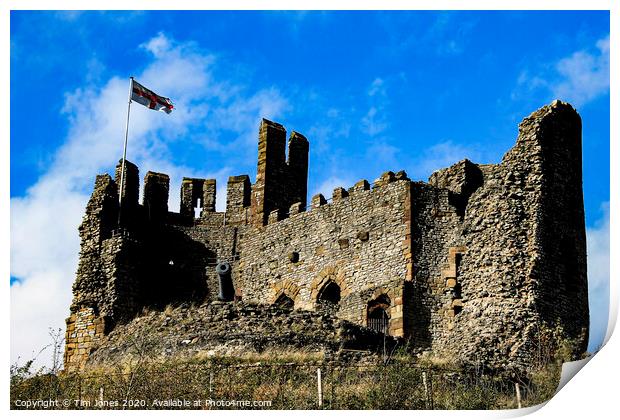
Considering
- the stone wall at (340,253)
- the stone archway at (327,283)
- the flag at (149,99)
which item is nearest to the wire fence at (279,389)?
the stone wall at (340,253)

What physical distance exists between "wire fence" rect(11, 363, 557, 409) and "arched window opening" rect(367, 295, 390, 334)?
5.27 m

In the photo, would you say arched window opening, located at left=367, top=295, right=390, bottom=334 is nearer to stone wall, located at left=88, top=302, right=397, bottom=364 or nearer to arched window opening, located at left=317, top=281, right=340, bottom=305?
stone wall, located at left=88, top=302, right=397, bottom=364

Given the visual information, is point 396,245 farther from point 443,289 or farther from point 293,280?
point 293,280

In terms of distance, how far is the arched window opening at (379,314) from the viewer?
37781mm

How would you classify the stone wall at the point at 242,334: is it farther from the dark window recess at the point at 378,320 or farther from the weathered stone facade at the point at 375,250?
the dark window recess at the point at 378,320

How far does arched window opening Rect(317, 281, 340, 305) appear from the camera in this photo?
134ft

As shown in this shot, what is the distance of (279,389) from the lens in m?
30.6

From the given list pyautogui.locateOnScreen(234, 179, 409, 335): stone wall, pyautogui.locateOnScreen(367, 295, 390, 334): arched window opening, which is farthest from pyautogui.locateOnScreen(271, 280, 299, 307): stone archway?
pyautogui.locateOnScreen(367, 295, 390, 334): arched window opening

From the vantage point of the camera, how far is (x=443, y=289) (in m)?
37.8

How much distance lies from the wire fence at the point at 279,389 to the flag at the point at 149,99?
13.9 metres

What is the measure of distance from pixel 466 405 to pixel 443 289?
27.2ft

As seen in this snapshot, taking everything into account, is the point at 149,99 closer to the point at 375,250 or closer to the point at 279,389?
the point at 375,250

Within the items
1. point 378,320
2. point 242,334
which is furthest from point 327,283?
point 242,334

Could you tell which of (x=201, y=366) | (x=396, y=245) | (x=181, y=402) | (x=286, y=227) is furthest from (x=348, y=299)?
(x=181, y=402)
